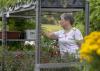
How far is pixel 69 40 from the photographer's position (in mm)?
6789

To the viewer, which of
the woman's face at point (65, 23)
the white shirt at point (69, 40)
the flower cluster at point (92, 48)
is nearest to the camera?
the flower cluster at point (92, 48)

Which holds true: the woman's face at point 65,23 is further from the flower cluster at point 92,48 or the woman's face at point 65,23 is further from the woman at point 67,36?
the flower cluster at point 92,48

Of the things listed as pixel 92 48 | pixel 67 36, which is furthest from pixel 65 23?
pixel 92 48

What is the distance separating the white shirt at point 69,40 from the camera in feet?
21.9

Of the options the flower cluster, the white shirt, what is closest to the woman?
the white shirt

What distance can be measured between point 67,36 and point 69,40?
9 cm

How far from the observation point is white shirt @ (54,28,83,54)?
21.9ft

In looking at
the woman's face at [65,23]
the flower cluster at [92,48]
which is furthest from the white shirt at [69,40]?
the flower cluster at [92,48]

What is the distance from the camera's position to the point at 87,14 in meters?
6.55

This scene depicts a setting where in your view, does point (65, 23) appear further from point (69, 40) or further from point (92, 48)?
point (92, 48)

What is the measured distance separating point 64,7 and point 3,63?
2.71m

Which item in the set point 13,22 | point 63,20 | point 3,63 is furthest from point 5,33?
point 63,20

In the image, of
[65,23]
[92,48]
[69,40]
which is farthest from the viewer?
[65,23]

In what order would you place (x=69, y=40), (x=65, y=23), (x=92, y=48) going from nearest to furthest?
1. (x=92, y=48)
2. (x=69, y=40)
3. (x=65, y=23)
